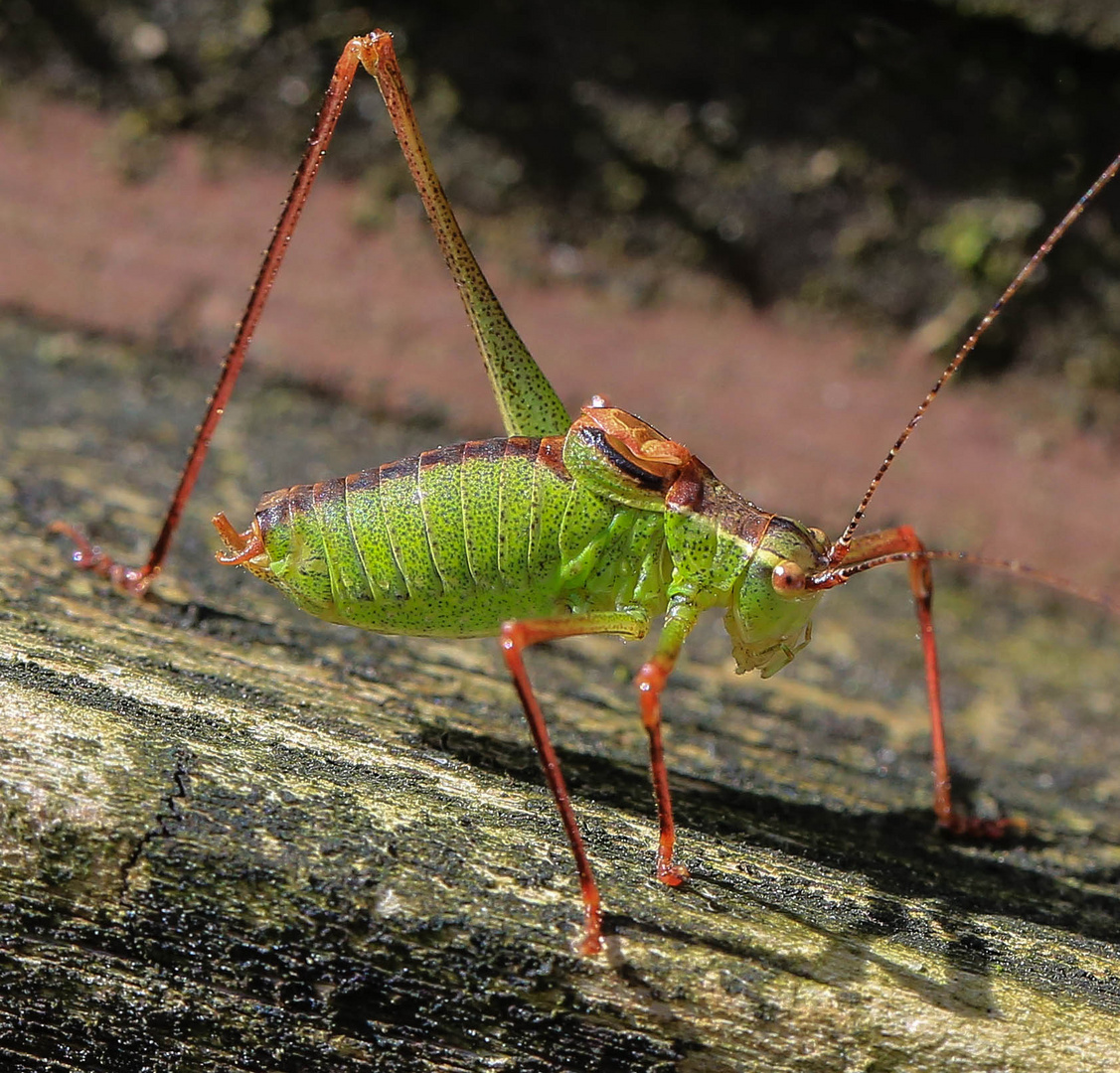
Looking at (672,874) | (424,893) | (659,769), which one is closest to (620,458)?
(659,769)

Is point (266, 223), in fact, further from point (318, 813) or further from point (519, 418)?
point (318, 813)

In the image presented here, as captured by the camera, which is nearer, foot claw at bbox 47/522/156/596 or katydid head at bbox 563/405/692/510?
katydid head at bbox 563/405/692/510

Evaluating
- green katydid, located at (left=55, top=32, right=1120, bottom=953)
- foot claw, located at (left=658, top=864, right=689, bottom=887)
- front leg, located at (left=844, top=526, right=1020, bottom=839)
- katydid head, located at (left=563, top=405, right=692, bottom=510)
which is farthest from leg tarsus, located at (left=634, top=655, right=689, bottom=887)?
front leg, located at (left=844, top=526, right=1020, bottom=839)

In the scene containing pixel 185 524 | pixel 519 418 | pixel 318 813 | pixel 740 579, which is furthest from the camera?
pixel 185 524

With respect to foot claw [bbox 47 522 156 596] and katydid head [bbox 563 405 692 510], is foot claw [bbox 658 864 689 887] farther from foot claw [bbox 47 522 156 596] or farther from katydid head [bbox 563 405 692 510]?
foot claw [bbox 47 522 156 596]

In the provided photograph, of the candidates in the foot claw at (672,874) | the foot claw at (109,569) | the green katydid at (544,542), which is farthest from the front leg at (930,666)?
the foot claw at (109,569)

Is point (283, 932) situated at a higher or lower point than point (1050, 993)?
lower

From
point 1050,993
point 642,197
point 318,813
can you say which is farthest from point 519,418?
point 642,197
